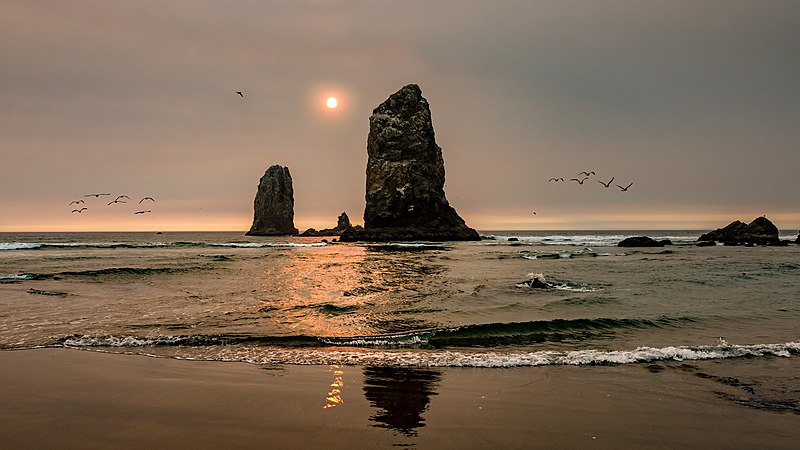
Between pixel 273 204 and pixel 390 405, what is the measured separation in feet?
553

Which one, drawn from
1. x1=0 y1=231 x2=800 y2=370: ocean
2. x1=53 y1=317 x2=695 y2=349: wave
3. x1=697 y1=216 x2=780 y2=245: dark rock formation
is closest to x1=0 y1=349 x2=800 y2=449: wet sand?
x1=0 y1=231 x2=800 y2=370: ocean

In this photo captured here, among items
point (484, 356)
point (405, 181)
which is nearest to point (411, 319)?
point (484, 356)

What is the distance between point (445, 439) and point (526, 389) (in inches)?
104

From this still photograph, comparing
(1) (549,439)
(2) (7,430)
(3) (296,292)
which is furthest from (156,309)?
(1) (549,439)

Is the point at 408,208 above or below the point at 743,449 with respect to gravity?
above

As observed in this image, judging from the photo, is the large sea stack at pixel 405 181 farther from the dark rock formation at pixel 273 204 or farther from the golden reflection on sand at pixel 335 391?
the golden reflection on sand at pixel 335 391

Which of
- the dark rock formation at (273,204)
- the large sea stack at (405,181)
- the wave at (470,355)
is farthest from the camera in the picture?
the dark rock formation at (273,204)

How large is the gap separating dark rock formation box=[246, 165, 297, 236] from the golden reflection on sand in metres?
165

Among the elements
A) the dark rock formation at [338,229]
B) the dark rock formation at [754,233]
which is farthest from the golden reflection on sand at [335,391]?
the dark rock formation at [338,229]

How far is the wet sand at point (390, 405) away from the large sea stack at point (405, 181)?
3396 inches

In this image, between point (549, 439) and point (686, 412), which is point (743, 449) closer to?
point (686, 412)

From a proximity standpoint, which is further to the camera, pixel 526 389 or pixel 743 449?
pixel 526 389

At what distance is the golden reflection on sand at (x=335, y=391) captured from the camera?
6.87 meters

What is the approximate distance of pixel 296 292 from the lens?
2089 cm
